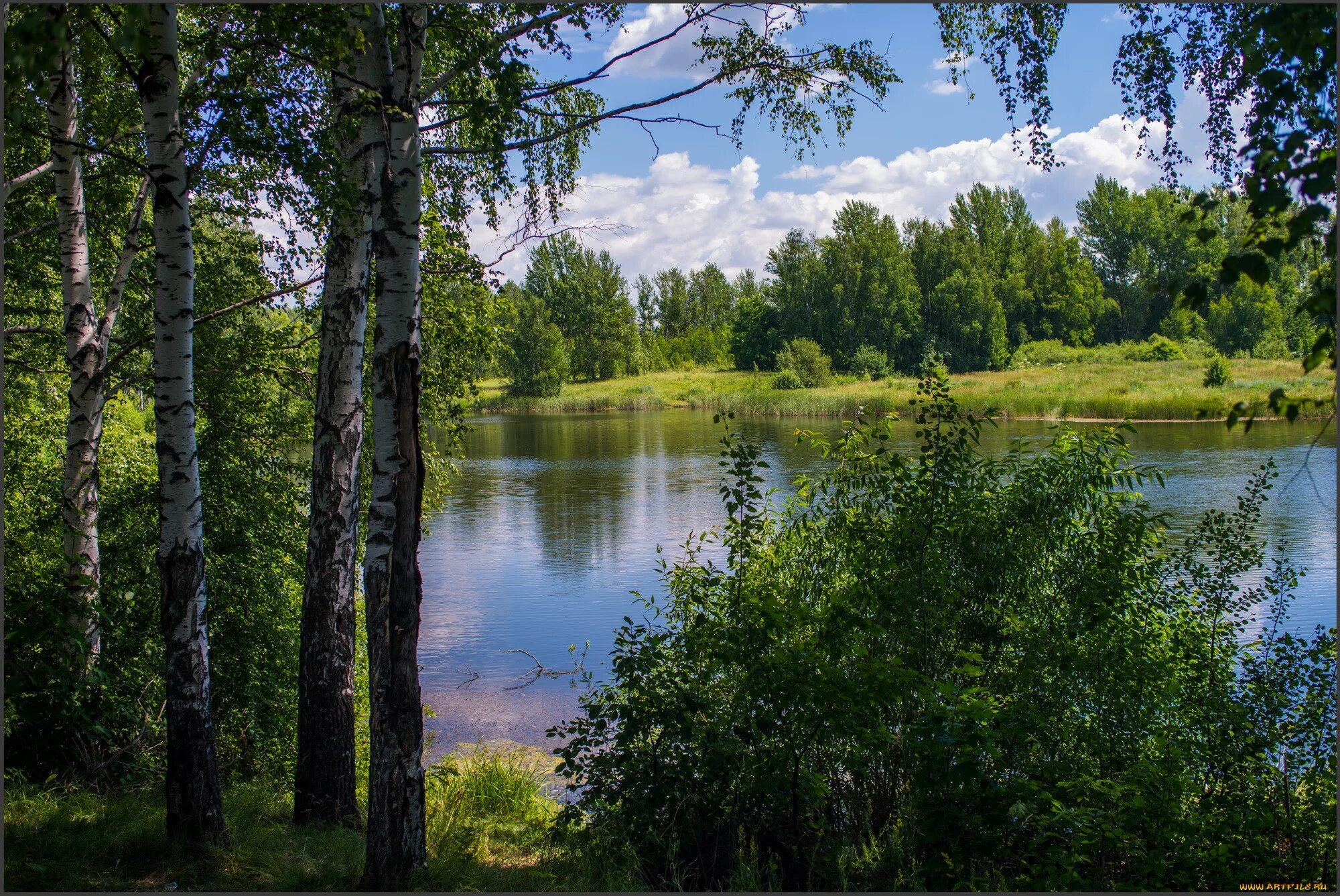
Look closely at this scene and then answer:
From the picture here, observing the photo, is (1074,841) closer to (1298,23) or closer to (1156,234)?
(1298,23)

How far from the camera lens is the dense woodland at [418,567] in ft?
13.8

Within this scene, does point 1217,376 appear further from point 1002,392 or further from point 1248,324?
point 1248,324

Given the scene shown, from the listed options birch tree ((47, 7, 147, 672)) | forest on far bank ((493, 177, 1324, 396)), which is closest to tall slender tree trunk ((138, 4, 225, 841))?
birch tree ((47, 7, 147, 672))

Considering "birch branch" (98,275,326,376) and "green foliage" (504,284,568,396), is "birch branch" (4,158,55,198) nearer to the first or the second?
"birch branch" (98,275,326,376)

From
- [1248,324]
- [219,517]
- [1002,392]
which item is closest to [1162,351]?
[1248,324]

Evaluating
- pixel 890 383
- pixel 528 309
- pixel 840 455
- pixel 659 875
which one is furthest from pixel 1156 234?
pixel 659 875

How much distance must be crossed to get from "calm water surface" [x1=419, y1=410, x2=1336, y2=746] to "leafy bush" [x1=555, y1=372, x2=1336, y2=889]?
122 cm

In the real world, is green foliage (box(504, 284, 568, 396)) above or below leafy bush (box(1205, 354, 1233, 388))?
above

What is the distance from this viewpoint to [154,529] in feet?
23.0

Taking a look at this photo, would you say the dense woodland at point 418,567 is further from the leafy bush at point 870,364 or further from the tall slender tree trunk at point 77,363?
the leafy bush at point 870,364

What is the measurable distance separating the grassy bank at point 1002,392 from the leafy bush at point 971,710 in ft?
41.4

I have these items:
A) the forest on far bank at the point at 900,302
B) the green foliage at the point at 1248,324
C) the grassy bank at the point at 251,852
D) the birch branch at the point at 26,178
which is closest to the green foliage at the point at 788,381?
the forest on far bank at the point at 900,302

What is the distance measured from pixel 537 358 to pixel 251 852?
48.2 m

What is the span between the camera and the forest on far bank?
53438mm
